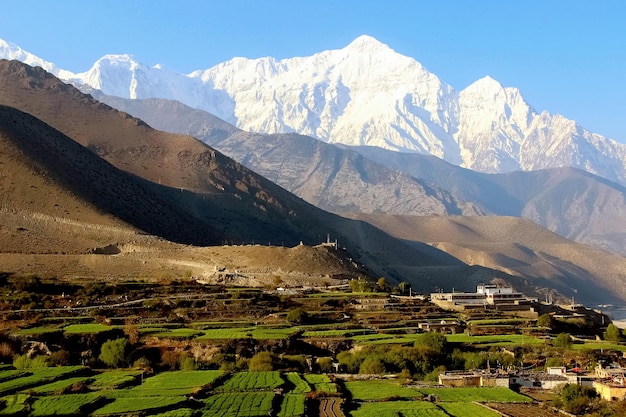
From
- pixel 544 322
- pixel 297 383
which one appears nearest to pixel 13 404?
pixel 297 383

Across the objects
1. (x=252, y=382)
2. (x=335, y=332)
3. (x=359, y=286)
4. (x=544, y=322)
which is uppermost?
(x=359, y=286)

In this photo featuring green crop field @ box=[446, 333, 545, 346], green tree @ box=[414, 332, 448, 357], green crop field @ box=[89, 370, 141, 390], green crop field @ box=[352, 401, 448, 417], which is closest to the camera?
green crop field @ box=[352, 401, 448, 417]

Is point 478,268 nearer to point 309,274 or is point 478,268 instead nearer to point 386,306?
point 309,274

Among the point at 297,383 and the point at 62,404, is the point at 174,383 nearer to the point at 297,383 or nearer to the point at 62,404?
the point at 297,383

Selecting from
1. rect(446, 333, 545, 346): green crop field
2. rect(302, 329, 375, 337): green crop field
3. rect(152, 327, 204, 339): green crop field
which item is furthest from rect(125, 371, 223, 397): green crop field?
rect(446, 333, 545, 346): green crop field

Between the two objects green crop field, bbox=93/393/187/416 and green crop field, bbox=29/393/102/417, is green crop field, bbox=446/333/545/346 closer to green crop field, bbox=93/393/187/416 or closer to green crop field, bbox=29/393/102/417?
green crop field, bbox=93/393/187/416

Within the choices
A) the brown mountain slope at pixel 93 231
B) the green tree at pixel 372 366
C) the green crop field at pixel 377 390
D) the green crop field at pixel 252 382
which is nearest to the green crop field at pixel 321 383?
the green crop field at pixel 377 390

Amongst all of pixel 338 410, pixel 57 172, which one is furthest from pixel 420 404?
pixel 57 172
